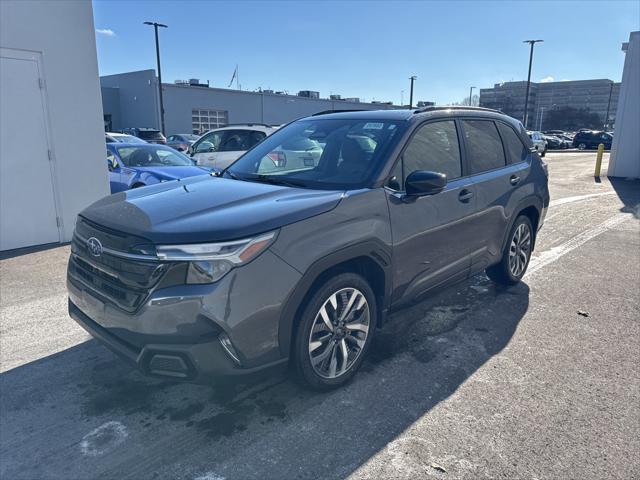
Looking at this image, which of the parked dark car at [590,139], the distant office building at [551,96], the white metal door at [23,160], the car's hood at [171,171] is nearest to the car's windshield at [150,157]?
the car's hood at [171,171]

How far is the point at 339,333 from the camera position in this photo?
3.17 m

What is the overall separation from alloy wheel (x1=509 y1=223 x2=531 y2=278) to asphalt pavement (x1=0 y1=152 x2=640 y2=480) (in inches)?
23.9

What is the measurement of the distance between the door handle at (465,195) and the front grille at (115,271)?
2509 mm

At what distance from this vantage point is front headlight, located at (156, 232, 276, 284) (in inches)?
99.7

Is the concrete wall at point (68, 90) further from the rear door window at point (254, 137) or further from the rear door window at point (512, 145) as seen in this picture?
the rear door window at point (512, 145)

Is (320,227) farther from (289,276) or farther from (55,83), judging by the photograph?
(55,83)

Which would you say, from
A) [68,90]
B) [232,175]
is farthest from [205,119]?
[232,175]

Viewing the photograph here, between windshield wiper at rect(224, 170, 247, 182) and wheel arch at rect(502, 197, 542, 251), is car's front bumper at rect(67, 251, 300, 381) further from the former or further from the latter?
wheel arch at rect(502, 197, 542, 251)

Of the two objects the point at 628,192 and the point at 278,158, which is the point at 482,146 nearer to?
the point at 278,158

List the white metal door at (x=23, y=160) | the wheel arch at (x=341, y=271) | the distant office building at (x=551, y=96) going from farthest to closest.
Answer: the distant office building at (x=551, y=96)
the white metal door at (x=23, y=160)
the wheel arch at (x=341, y=271)

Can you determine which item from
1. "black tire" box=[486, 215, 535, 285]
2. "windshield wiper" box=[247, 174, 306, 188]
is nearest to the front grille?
"windshield wiper" box=[247, 174, 306, 188]

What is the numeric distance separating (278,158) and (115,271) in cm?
178

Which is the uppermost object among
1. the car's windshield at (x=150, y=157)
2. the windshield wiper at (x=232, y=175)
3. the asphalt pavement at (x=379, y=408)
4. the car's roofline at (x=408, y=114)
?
the car's roofline at (x=408, y=114)

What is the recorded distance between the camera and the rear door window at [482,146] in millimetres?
4297
